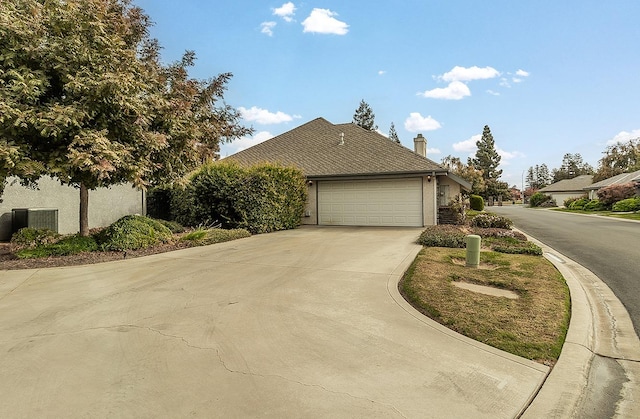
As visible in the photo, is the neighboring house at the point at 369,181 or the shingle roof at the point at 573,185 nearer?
the neighboring house at the point at 369,181

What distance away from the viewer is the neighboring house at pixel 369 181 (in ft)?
50.8

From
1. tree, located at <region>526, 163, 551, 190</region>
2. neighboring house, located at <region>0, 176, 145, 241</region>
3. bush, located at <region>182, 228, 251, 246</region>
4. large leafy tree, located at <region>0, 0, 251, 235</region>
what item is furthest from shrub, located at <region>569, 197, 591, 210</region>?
tree, located at <region>526, 163, 551, 190</region>

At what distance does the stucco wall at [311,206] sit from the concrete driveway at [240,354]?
10969mm

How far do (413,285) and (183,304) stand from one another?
3.57 metres

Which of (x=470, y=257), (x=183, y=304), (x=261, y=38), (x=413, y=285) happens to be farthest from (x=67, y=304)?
(x=261, y=38)

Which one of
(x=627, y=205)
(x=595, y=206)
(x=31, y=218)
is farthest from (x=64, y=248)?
(x=595, y=206)

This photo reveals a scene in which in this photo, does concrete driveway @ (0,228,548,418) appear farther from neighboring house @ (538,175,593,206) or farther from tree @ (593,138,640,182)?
tree @ (593,138,640,182)

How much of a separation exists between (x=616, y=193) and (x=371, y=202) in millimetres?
30440

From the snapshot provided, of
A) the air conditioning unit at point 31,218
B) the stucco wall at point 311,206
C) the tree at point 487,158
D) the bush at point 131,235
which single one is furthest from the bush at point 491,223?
the tree at point 487,158

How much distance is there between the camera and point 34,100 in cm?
735

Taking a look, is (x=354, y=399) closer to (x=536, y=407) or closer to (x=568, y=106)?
(x=536, y=407)

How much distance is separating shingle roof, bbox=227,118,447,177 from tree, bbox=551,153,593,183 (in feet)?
270

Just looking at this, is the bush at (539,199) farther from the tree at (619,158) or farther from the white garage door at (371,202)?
the white garage door at (371,202)

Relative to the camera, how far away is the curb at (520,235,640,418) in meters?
2.62
